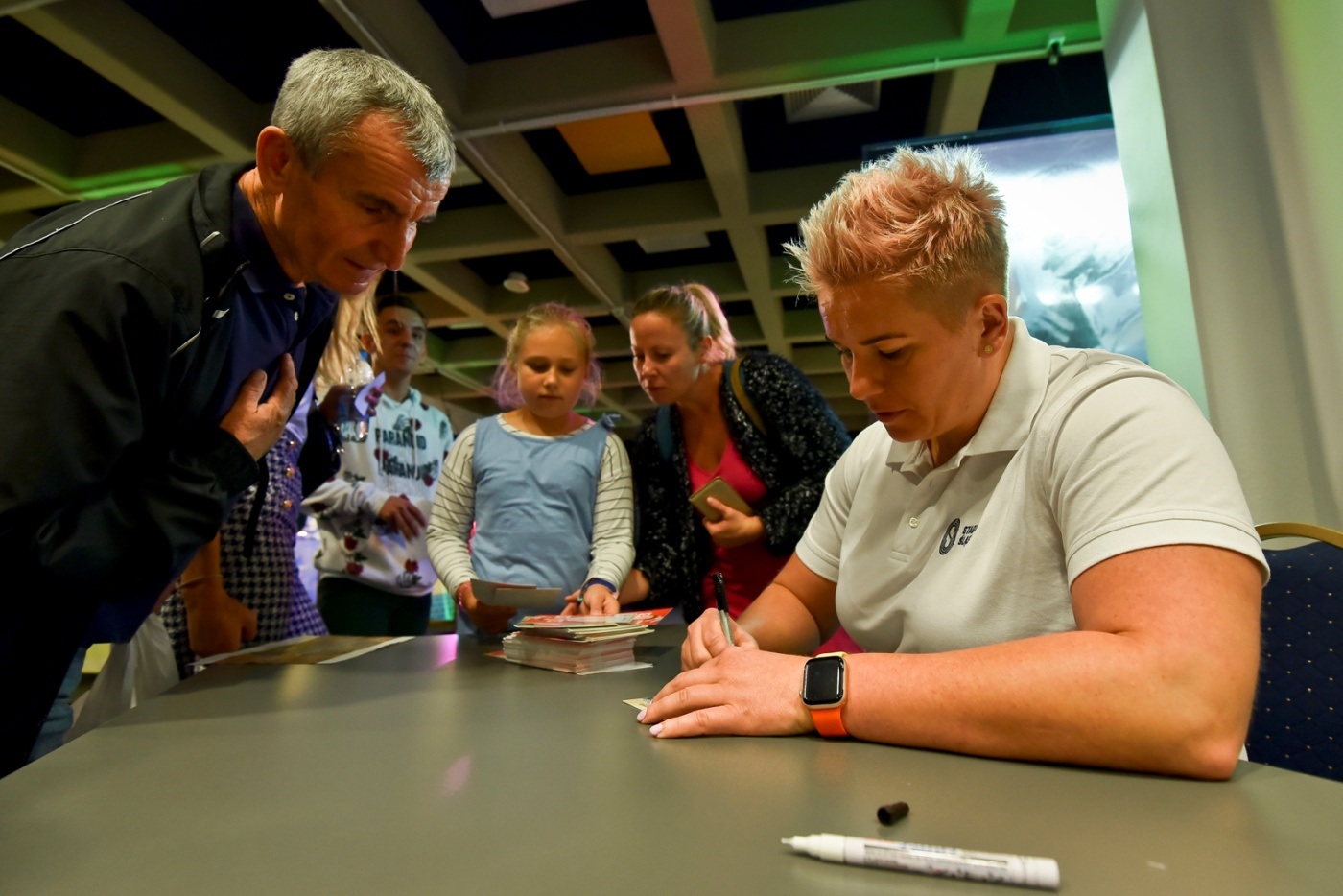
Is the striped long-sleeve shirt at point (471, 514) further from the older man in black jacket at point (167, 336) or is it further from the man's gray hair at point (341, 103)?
the man's gray hair at point (341, 103)

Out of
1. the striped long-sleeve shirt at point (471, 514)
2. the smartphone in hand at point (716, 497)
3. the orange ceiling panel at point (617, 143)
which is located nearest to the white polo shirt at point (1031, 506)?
the smartphone in hand at point (716, 497)

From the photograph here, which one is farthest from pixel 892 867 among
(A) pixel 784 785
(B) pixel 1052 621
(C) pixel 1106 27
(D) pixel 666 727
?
(C) pixel 1106 27

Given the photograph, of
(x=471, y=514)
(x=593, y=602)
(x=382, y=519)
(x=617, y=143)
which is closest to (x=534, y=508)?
(x=471, y=514)

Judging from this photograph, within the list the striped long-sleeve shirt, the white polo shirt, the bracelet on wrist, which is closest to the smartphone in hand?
the striped long-sleeve shirt

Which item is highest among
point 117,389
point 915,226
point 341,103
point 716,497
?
point 341,103

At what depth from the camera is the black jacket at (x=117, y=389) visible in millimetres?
1029

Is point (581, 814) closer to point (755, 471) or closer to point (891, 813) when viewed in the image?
point (891, 813)

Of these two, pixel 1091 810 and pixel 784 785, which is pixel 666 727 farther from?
pixel 1091 810

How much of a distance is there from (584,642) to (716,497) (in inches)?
26.0

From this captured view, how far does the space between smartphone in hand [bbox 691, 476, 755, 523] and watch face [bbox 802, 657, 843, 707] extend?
39.8 inches

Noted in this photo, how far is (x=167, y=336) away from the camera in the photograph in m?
1.16

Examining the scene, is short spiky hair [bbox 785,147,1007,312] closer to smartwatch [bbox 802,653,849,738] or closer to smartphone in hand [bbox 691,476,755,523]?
smartwatch [bbox 802,653,849,738]

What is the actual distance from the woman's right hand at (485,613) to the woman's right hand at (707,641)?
0.83m

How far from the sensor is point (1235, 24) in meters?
2.09
